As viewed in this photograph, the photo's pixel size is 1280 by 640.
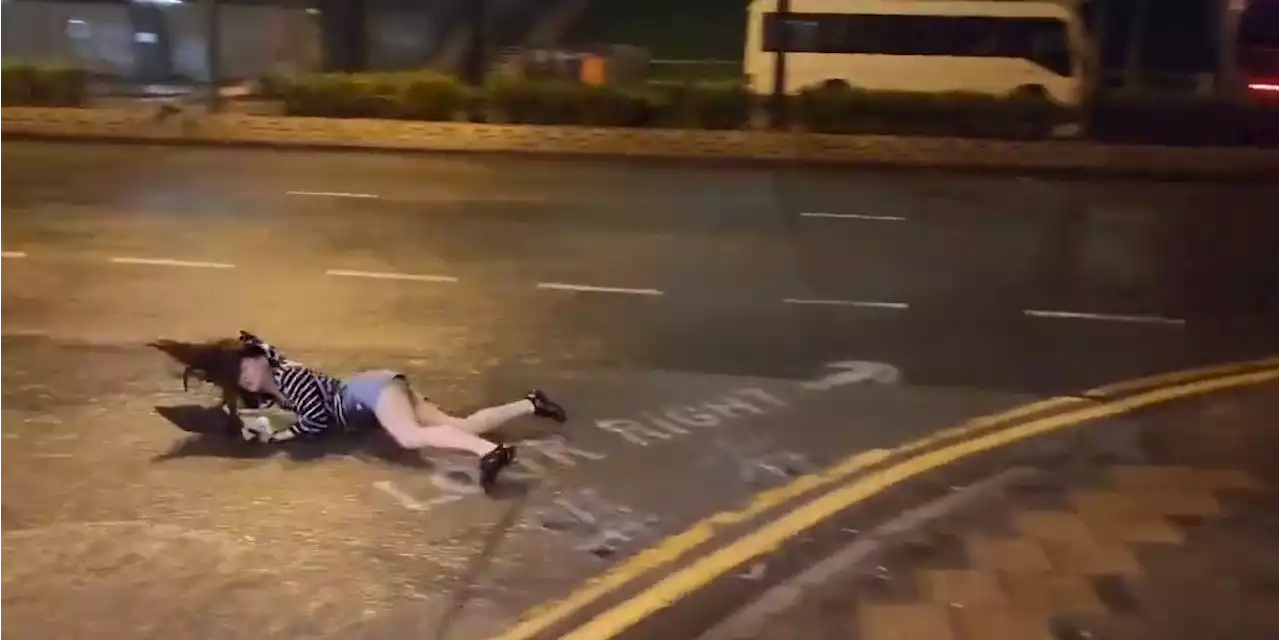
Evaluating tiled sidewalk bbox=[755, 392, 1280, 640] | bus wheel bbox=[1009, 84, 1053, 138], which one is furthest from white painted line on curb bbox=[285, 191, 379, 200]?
bus wheel bbox=[1009, 84, 1053, 138]

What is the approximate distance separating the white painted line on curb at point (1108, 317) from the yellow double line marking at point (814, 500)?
118cm

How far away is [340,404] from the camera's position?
6.09 meters

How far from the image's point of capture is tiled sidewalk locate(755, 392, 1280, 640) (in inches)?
172

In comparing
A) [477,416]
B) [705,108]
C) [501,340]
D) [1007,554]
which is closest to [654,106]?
[705,108]

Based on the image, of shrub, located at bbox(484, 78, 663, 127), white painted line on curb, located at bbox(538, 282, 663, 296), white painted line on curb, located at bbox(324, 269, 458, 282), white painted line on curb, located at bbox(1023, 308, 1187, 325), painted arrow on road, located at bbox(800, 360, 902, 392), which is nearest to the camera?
painted arrow on road, located at bbox(800, 360, 902, 392)

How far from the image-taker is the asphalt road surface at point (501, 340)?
4.76 m

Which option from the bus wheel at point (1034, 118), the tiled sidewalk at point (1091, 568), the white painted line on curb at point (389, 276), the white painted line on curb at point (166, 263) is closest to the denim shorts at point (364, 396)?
the tiled sidewalk at point (1091, 568)

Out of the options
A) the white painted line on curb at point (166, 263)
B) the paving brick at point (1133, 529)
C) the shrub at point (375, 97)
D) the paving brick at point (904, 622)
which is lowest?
the paving brick at point (904, 622)

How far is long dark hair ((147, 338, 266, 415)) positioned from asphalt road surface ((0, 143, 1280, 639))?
20 cm

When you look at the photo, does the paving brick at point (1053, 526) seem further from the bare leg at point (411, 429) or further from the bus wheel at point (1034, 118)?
the bus wheel at point (1034, 118)

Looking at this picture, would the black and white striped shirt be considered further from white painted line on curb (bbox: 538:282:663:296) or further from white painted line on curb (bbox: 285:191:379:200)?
white painted line on curb (bbox: 285:191:379:200)

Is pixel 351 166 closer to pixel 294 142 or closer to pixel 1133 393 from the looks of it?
pixel 294 142

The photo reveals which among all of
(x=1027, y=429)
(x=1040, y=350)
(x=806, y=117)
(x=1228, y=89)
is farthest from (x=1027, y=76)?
Answer: (x=1027, y=429)

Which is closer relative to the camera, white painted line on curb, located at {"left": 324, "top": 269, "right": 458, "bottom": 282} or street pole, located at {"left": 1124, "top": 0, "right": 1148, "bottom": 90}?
white painted line on curb, located at {"left": 324, "top": 269, "right": 458, "bottom": 282}
